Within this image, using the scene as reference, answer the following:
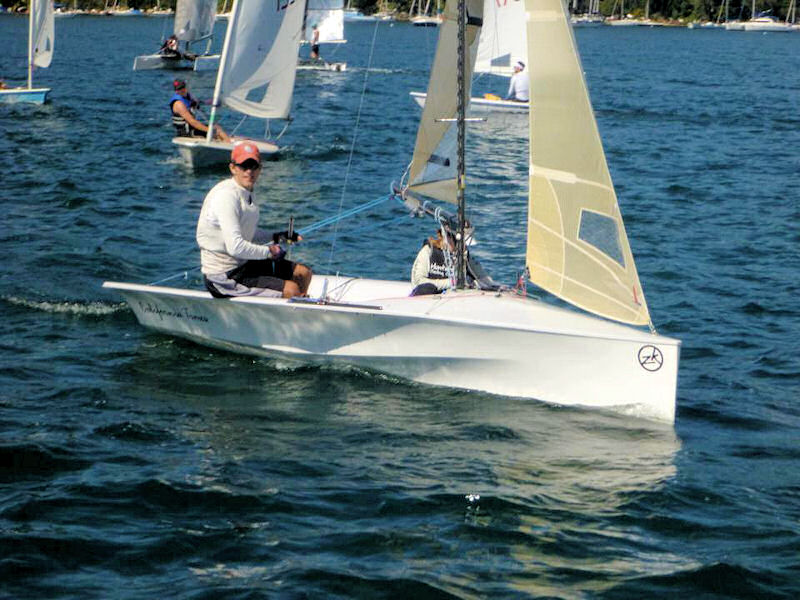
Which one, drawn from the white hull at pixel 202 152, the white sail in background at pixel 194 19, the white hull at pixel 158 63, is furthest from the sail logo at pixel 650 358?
the white hull at pixel 158 63

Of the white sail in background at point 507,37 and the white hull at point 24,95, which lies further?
the white sail in background at point 507,37

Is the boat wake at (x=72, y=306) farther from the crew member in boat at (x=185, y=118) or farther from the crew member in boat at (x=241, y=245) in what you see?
the crew member in boat at (x=185, y=118)

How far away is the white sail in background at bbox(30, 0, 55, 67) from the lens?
3081 centimetres

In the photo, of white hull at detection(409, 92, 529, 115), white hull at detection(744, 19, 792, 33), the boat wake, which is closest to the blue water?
the boat wake

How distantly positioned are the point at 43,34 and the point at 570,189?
81.4 ft

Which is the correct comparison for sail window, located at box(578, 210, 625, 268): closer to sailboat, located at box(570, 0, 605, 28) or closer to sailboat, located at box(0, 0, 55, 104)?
sailboat, located at box(0, 0, 55, 104)

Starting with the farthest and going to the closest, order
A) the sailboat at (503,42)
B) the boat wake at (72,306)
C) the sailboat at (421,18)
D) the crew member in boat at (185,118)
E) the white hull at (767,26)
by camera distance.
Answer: the white hull at (767,26)
the sailboat at (421,18)
the sailboat at (503,42)
the crew member in boat at (185,118)
the boat wake at (72,306)

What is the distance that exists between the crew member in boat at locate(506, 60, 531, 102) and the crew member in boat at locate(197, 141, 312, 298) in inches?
787

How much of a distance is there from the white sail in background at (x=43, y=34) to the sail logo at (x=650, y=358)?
81.5 feet

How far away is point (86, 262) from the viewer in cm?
1477

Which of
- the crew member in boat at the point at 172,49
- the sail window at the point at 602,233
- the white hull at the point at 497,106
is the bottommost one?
the sail window at the point at 602,233

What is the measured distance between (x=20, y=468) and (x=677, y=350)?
4.88 m

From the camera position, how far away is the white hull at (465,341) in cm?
940

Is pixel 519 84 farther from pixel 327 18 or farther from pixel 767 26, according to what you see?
pixel 767 26
